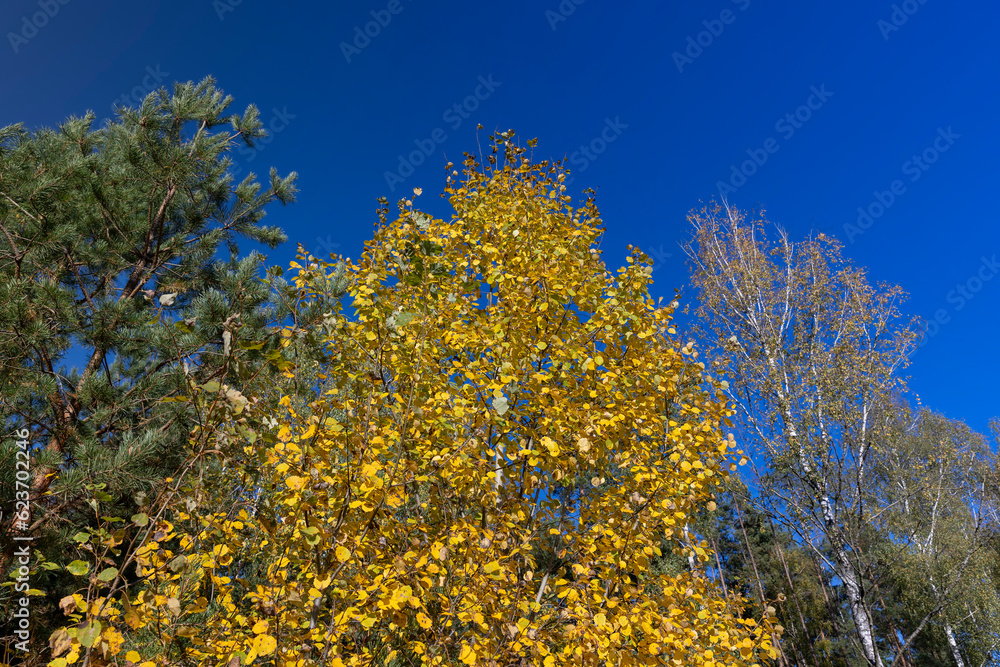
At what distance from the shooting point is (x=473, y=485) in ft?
8.00

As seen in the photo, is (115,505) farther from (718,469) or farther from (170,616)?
(718,469)

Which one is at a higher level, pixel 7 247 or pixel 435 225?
pixel 7 247

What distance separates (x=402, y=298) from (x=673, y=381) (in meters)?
1.77

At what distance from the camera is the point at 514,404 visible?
9.14 feet

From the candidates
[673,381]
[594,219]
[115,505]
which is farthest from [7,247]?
[673,381]

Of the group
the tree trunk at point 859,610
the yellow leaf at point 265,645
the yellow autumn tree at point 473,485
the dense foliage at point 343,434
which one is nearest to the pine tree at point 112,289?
the dense foliage at point 343,434

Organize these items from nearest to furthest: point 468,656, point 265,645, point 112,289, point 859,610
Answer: point 265,645 → point 468,656 → point 112,289 → point 859,610

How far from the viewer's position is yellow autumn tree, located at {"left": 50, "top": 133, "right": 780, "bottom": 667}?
1881 mm

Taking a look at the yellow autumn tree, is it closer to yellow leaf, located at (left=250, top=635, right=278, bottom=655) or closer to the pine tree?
yellow leaf, located at (left=250, top=635, right=278, bottom=655)
